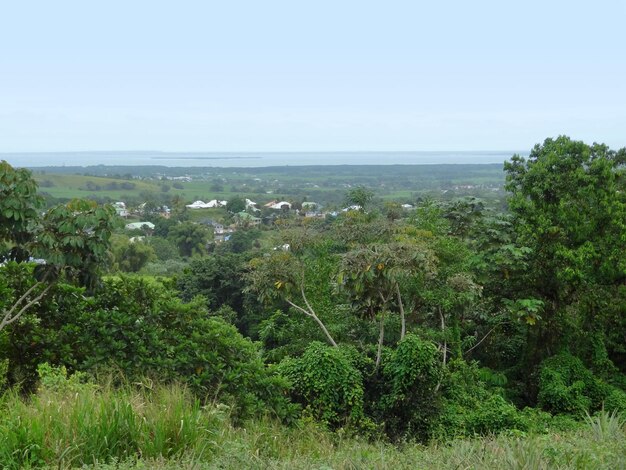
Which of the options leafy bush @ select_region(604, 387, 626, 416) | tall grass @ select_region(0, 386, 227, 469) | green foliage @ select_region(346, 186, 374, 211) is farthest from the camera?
green foliage @ select_region(346, 186, 374, 211)

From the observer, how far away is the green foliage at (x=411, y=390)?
25.9ft

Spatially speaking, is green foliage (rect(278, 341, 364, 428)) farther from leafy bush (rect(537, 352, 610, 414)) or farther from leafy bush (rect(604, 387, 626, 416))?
leafy bush (rect(604, 387, 626, 416))

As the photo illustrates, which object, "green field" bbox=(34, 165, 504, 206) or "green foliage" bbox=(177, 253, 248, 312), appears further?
"green field" bbox=(34, 165, 504, 206)

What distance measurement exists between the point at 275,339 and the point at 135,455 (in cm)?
923

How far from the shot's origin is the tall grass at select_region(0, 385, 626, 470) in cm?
310

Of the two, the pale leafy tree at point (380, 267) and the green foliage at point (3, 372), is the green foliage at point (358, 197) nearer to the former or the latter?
the pale leafy tree at point (380, 267)

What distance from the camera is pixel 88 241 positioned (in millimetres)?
4812

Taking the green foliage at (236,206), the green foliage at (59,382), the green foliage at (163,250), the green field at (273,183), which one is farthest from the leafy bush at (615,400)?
the green foliage at (236,206)

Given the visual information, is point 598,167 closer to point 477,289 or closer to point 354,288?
point 477,289

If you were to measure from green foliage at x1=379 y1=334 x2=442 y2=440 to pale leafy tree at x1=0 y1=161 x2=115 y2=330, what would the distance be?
14.3 ft

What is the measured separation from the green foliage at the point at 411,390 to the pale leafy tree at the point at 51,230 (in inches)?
171

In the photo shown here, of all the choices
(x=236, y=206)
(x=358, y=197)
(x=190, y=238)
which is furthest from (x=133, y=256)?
(x=236, y=206)

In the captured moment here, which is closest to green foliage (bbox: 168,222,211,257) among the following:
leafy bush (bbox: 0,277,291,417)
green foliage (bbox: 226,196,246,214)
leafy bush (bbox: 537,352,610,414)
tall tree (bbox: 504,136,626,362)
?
green foliage (bbox: 226,196,246,214)

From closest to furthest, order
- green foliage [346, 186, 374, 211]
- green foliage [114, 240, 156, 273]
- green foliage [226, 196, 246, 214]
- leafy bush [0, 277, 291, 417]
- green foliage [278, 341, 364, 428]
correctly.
Result: leafy bush [0, 277, 291, 417] < green foliage [278, 341, 364, 428] < green foliage [346, 186, 374, 211] < green foliage [114, 240, 156, 273] < green foliage [226, 196, 246, 214]
